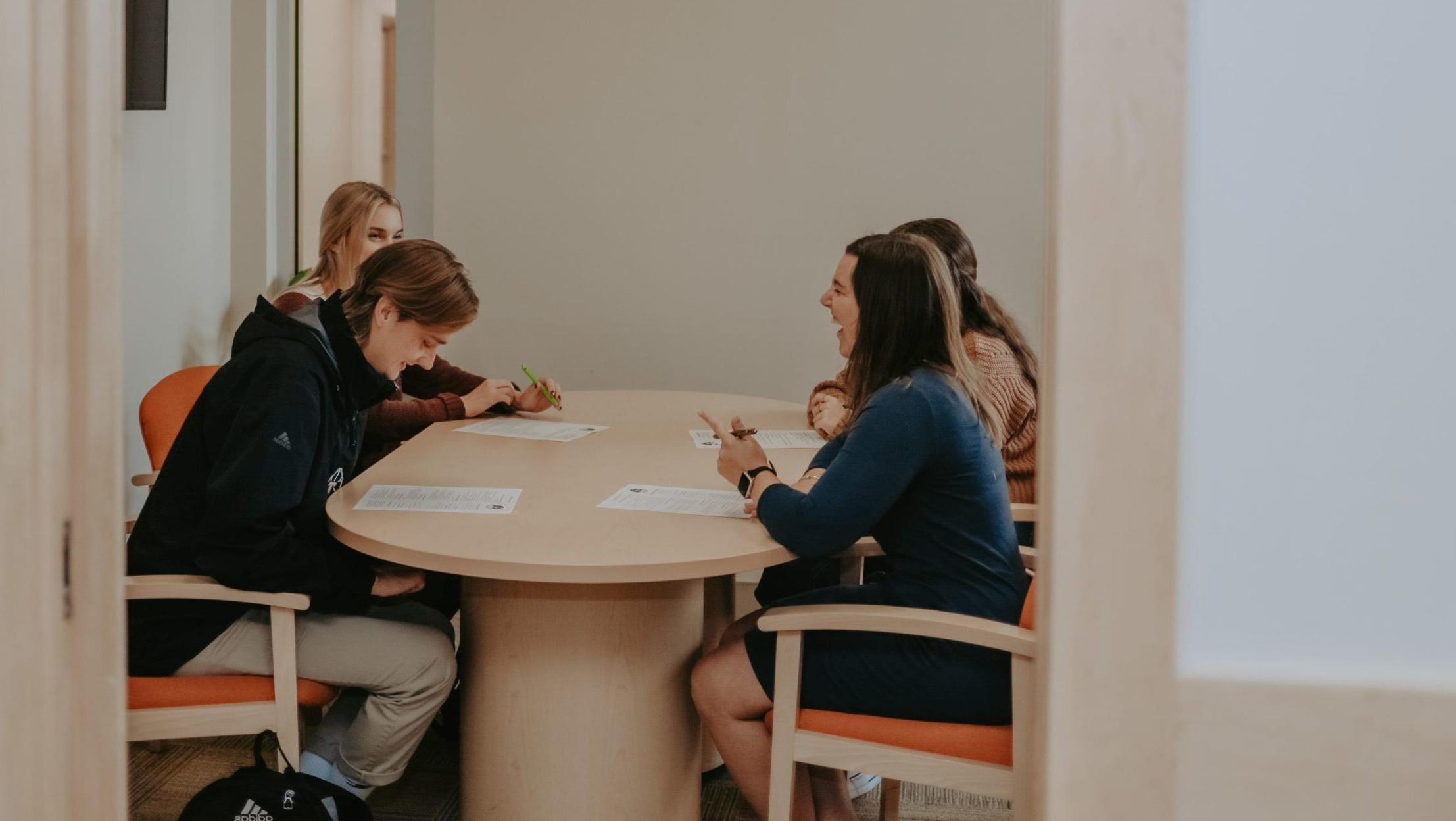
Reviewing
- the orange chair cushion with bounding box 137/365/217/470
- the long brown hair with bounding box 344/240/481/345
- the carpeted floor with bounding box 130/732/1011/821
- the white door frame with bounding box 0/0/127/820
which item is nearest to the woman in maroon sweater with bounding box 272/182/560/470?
the orange chair cushion with bounding box 137/365/217/470

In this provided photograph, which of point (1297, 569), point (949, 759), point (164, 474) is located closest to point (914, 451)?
point (949, 759)

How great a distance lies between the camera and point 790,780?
187 centimetres

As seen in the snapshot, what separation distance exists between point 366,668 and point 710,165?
2896mm

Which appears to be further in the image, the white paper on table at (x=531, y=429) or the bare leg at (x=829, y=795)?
the white paper on table at (x=531, y=429)

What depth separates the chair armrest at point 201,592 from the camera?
1.84m

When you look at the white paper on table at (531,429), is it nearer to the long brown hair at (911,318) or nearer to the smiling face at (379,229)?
the smiling face at (379,229)

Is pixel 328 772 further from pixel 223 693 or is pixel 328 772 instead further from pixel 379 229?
pixel 379 229

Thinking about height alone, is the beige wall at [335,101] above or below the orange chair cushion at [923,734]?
above

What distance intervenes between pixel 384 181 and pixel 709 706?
4693 millimetres

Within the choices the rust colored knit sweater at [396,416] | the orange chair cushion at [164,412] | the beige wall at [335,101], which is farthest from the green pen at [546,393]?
the beige wall at [335,101]

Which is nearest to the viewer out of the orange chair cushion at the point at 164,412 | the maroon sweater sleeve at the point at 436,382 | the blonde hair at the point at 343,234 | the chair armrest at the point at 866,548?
the chair armrest at the point at 866,548

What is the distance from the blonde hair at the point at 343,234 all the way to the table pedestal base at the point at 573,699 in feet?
5.55

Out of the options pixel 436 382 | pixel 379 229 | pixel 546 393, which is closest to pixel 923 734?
pixel 546 393

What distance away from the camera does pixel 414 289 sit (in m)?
2.16
